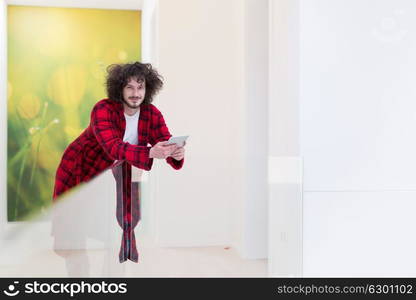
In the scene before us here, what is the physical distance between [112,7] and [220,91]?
38.2 inches

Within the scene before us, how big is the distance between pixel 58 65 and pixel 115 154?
5.83 ft

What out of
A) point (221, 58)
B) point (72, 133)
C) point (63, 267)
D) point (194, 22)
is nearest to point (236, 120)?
point (221, 58)

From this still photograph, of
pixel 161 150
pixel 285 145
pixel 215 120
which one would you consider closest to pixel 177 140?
pixel 161 150

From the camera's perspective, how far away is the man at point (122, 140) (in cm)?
187

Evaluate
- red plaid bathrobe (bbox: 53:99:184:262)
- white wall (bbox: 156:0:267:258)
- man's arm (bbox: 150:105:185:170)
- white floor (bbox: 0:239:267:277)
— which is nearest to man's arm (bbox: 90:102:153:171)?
red plaid bathrobe (bbox: 53:99:184:262)

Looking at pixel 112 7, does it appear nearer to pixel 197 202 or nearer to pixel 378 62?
pixel 197 202

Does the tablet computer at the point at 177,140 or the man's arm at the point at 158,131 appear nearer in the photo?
the tablet computer at the point at 177,140

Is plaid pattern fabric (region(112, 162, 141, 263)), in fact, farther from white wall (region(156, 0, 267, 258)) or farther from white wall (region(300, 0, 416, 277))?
white wall (region(156, 0, 267, 258))

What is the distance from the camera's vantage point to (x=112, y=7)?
3.44m

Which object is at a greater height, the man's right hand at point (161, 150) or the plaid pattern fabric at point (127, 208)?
the man's right hand at point (161, 150)

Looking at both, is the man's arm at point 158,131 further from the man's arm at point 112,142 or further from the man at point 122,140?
the man's arm at point 112,142

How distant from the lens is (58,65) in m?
3.38

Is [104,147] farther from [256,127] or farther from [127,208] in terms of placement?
[256,127]

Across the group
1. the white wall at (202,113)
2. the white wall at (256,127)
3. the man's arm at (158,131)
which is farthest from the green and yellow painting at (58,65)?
the man's arm at (158,131)
